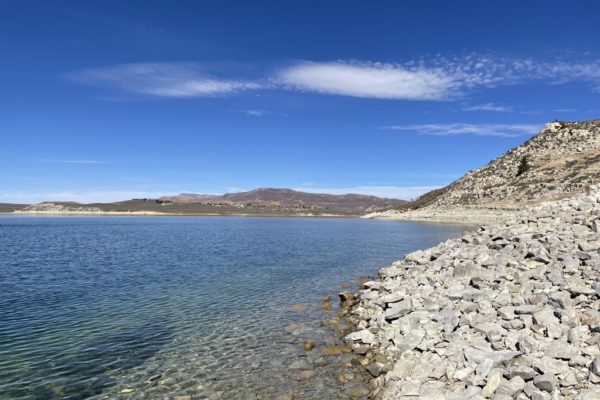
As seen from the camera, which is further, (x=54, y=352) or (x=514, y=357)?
(x=54, y=352)

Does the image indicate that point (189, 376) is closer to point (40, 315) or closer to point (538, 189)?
point (40, 315)

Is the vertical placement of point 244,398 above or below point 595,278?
below

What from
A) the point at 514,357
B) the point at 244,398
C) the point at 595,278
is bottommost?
the point at 244,398

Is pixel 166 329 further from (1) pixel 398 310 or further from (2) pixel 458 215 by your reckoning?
(2) pixel 458 215

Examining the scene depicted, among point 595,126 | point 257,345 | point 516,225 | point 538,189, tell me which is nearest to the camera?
point 257,345

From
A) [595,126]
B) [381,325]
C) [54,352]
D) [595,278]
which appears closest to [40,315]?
[54,352]

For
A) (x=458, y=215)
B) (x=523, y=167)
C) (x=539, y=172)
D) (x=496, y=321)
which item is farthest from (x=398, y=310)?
(x=523, y=167)

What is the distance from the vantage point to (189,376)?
1227 cm

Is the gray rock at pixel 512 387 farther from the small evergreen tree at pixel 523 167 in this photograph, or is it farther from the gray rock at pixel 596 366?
the small evergreen tree at pixel 523 167

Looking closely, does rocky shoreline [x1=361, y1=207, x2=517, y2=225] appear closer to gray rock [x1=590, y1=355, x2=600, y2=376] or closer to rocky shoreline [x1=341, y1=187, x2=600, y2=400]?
rocky shoreline [x1=341, y1=187, x2=600, y2=400]

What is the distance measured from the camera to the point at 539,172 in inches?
3465

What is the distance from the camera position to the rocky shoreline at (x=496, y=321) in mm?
9523

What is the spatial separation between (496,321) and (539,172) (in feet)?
289

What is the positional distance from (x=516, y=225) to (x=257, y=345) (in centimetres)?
1710
